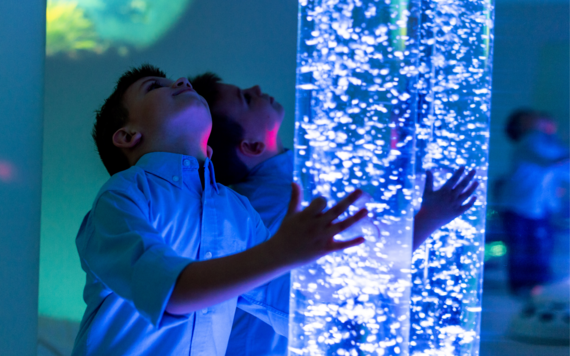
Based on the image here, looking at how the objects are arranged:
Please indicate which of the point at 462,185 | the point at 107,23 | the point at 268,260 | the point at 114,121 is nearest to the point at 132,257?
the point at 268,260

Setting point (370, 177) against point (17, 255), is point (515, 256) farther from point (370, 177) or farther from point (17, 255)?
point (17, 255)

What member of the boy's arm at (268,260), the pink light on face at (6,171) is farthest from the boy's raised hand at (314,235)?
the pink light on face at (6,171)

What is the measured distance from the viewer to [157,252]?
0.40 metres

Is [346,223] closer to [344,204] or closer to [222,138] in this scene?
[344,204]

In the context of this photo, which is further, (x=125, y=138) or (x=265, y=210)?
(x=265, y=210)

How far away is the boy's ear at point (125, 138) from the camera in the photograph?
64 centimetres

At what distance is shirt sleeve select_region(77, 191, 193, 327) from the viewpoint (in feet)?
1.27

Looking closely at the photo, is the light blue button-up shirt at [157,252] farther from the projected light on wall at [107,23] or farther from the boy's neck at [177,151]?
the projected light on wall at [107,23]

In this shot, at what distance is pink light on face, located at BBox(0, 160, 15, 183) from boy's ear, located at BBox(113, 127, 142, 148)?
391 millimetres

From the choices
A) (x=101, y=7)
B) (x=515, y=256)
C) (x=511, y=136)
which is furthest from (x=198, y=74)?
(x=515, y=256)

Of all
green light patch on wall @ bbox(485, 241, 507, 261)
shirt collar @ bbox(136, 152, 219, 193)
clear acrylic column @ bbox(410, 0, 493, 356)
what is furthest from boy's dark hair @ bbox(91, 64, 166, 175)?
green light patch on wall @ bbox(485, 241, 507, 261)

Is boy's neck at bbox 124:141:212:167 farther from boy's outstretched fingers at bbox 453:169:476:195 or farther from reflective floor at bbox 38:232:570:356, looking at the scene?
reflective floor at bbox 38:232:570:356

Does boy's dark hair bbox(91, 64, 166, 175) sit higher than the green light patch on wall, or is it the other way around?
boy's dark hair bbox(91, 64, 166, 175)

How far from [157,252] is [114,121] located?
365 mm
